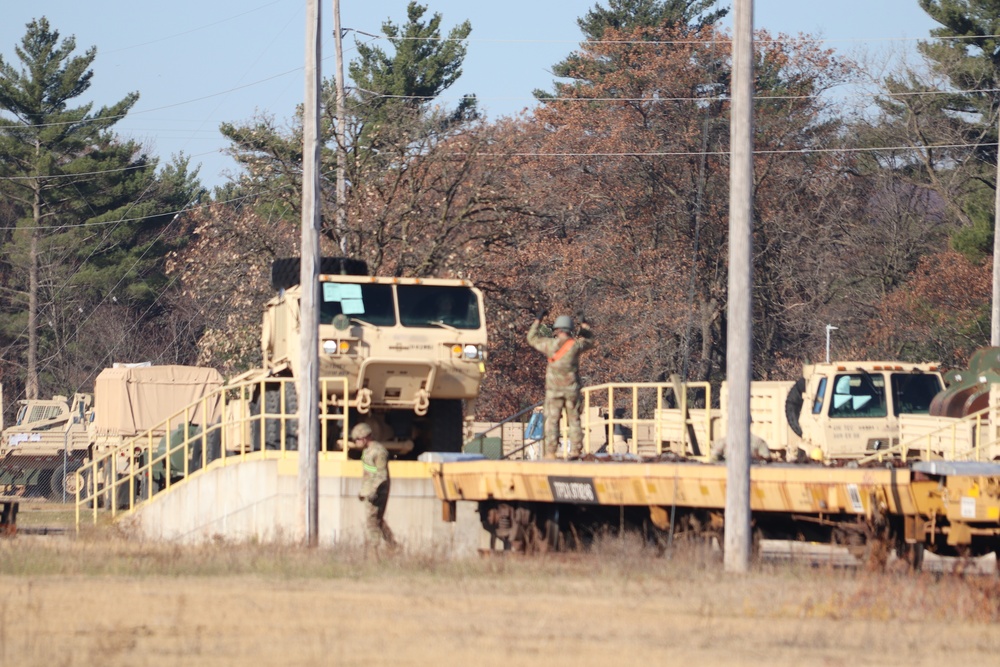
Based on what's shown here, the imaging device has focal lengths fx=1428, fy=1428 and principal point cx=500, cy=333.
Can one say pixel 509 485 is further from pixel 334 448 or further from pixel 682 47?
pixel 682 47

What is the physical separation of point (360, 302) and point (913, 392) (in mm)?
8826

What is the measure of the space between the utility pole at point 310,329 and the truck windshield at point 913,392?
9.63 meters

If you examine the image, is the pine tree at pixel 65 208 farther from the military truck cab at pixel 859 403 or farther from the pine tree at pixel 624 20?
the military truck cab at pixel 859 403

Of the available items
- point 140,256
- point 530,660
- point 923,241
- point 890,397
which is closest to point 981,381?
point 890,397

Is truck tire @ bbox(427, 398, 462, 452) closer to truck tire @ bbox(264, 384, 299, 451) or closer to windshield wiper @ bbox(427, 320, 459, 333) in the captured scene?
windshield wiper @ bbox(427, 320, 459, 333)

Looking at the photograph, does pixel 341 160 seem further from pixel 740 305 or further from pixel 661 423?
pixel 740 305

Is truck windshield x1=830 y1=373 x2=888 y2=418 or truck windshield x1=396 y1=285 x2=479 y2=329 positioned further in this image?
truck windshield x1=830 y1=373 x2=888 y2=418

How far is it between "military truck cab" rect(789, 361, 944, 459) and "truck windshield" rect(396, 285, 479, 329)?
5.58m

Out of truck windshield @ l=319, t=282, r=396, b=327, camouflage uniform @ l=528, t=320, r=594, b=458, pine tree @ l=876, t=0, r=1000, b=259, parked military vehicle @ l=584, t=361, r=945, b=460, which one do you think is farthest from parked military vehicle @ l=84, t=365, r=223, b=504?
pine tree @ l=876, t=0, r=1000, b=259

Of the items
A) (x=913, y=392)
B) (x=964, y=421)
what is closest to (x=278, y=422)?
(x=964, y=421)

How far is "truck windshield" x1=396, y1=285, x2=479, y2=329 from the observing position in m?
20.8

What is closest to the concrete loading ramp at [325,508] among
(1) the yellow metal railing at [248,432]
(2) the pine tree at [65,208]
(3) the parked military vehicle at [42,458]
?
(1) the yellow metal railing at [248,432]

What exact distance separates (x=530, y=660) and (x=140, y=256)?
52.7 m

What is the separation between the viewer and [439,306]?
68.8ft
